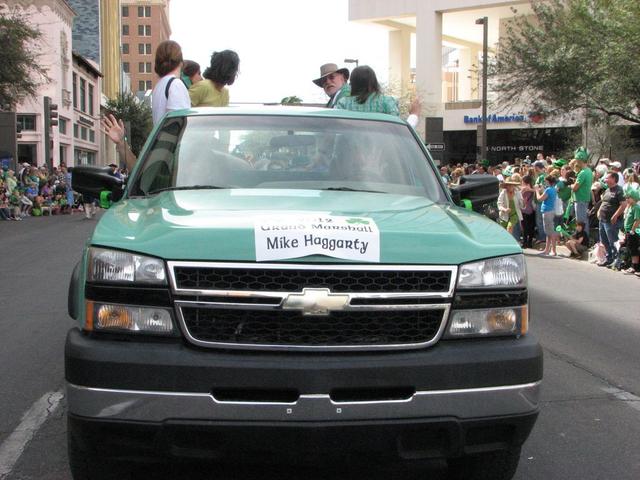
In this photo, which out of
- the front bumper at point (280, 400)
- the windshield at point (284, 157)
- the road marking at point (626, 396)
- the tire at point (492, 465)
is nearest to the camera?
the front bumper at point (280, 400)

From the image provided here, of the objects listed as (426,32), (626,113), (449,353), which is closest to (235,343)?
(449,353)

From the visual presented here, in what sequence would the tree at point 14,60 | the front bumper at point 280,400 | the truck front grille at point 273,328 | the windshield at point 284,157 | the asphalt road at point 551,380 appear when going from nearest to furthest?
the front bumper at point 280,400
the truck front grille at point 273,328
the asphalt road at point 551,380
the windshield at point 284,157
the tree at point 14,60

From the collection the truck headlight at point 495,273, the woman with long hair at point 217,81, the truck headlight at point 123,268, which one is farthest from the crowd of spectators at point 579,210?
the truck headlight at point 123,268

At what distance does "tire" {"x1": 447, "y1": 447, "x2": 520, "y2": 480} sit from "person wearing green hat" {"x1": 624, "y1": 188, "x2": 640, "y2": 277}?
33.5ft

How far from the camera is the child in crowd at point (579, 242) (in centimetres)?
1605

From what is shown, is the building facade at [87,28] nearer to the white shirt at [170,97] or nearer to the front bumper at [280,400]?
the white shirt at [170,97]

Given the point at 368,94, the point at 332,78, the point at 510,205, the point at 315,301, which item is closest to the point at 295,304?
the point at 315,301

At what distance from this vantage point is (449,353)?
2996 mm

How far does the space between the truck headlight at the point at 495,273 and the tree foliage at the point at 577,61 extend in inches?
765

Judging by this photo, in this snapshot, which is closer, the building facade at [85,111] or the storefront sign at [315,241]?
the storefront sign at [315,241]

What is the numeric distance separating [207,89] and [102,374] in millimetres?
4513

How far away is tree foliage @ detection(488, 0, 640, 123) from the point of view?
2198 centimetres

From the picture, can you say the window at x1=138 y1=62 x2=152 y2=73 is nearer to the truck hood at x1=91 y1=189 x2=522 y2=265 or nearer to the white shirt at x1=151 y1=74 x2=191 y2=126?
the white shirt at x1=151 y1=74 x2=191 y2=126

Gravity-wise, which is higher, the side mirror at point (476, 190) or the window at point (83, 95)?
the window at point (83, 95)
